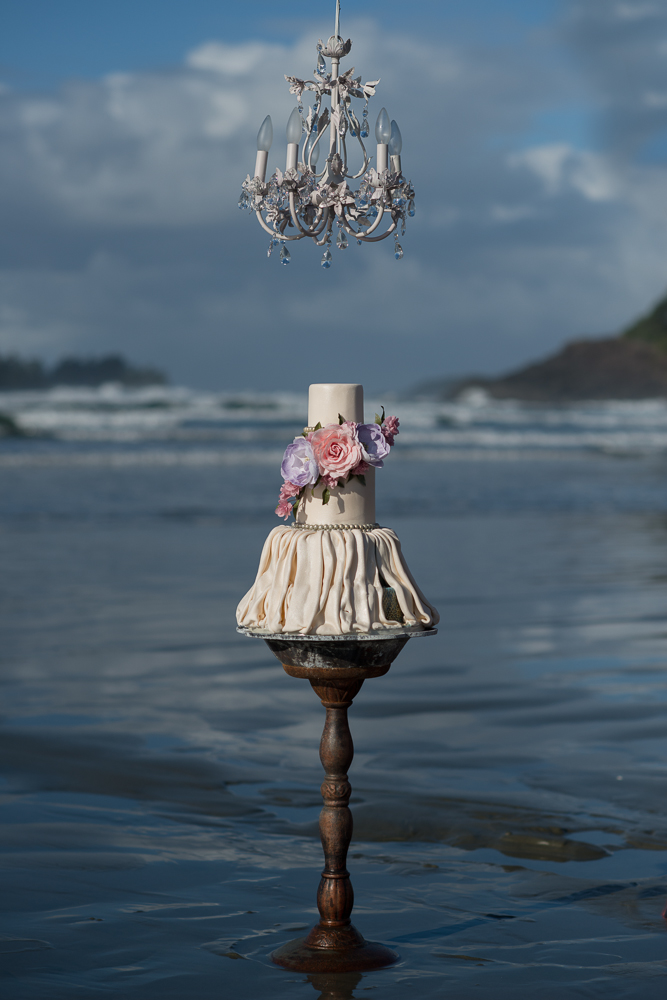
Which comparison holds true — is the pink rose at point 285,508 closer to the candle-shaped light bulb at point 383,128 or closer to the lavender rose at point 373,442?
the lavender rose at point 373,442

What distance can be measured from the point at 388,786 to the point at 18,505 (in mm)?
14482

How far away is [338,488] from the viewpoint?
11.6ft

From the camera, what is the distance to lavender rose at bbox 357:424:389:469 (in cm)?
355

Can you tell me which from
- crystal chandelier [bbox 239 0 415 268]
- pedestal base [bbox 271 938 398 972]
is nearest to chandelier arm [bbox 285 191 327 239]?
crystal chandelier [bbox 239 0 415 268]

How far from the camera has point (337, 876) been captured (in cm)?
358

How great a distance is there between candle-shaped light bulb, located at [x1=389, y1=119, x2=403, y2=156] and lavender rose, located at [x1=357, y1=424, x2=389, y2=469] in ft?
2.90

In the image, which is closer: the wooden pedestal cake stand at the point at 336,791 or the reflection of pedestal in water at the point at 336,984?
the reflection of pedestal in water at the point at 336,984

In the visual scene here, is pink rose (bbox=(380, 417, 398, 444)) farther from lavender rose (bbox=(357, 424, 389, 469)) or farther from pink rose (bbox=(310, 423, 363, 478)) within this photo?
pink rose (bbox=(310, 423, 363, 478))

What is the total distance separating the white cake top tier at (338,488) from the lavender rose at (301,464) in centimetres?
7

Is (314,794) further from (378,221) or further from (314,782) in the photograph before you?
(378,221)

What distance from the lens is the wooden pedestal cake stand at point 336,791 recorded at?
347cm

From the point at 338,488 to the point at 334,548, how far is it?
0.63 ft

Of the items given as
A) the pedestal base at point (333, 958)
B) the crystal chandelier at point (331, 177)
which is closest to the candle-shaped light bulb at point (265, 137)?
the crystal chandelier at point (331, 177)

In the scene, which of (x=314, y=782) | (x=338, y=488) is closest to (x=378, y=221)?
(x=338, y=488)
